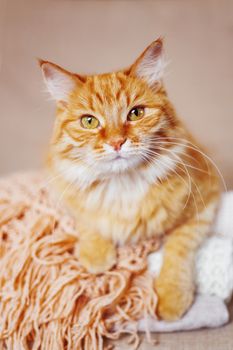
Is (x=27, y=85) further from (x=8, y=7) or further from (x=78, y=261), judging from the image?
(x=78, y=261)

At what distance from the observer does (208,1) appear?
4.33 feet

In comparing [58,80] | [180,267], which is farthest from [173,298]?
[58,80]

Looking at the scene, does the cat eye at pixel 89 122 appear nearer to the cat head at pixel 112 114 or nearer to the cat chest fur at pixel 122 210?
the cat head at pixel 112 114

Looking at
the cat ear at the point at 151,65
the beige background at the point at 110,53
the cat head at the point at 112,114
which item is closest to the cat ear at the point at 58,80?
the cat head at the point at 112,114

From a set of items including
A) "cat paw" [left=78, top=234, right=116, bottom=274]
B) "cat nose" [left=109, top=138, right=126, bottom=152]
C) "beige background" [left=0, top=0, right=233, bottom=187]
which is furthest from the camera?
"beige background" [left=0, top=0, right=233, bottom=187]

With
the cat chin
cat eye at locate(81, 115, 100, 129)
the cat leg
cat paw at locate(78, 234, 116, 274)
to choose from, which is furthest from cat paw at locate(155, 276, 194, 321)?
cat eye at locate(81, 115, 100, 129)

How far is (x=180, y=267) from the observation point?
0.93 metres

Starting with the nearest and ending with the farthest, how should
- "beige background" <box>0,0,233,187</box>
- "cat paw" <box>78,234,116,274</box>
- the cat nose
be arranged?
the cat nose, "cat paw" <box>78,234,116,274</box>, "beige background" <box>0,0,233,187</box>

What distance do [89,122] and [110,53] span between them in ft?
1.66

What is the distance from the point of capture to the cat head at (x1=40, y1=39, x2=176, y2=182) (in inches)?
33.8

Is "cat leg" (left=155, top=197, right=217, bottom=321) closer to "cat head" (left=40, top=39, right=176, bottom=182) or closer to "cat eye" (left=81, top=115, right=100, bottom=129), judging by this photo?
"cat head" (left=40, top=39, right=176, bottom=182)

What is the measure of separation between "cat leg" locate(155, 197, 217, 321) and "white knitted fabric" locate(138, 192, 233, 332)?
0.05ft

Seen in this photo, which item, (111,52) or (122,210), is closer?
(122,210)

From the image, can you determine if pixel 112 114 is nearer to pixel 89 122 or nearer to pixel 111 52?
pixel 89 122
